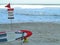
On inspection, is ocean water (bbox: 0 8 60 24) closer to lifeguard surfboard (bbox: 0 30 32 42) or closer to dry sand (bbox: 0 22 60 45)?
dry sand (bbox: 0 22 60 45)

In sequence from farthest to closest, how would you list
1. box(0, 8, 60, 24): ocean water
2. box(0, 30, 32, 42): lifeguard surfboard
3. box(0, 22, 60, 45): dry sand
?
box(0, 8, 60, 24): ocean water, box(0, 22, 60, 45): dry sand, box(0, 30, 32, 42): lifeguard surfboard

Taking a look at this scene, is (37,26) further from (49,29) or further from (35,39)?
(35,39)

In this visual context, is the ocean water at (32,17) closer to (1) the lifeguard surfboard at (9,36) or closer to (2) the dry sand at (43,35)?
(2) the dry sand at (43,35)

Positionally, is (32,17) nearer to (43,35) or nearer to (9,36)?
(43,35)

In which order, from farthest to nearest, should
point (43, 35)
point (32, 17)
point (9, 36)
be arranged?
point (32, 17), point (43, 35), point (9, 36)

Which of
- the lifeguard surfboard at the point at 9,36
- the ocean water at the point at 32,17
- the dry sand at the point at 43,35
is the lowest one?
the ocean water at the point at 32,17

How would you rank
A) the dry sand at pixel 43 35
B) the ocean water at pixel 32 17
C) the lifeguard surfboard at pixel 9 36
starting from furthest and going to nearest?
the ocean water at pixel 32 17, the dry sand at pixel 43 35, the lifeguard surfboard at pixel 9 36

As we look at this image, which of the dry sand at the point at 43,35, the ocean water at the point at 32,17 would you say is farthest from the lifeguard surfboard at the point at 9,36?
the ocean water at the point at 32,17

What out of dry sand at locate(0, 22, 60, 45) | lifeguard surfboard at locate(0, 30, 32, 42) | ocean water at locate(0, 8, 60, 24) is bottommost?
ocean water at locate(0, 8, 60, 24)

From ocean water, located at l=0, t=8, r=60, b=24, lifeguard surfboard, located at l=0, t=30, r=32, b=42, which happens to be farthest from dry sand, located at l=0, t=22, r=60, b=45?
ocean water, located at l=0, t=8, r=60, b=24

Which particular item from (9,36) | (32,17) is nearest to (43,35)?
(9,36)

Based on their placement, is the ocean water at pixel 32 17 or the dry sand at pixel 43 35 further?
the ocean water at pixel 32 17

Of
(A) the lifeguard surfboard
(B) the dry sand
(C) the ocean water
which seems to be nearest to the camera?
(A) the lifeguard surfboard

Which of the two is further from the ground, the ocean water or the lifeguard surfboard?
the lifeguard surfboard
